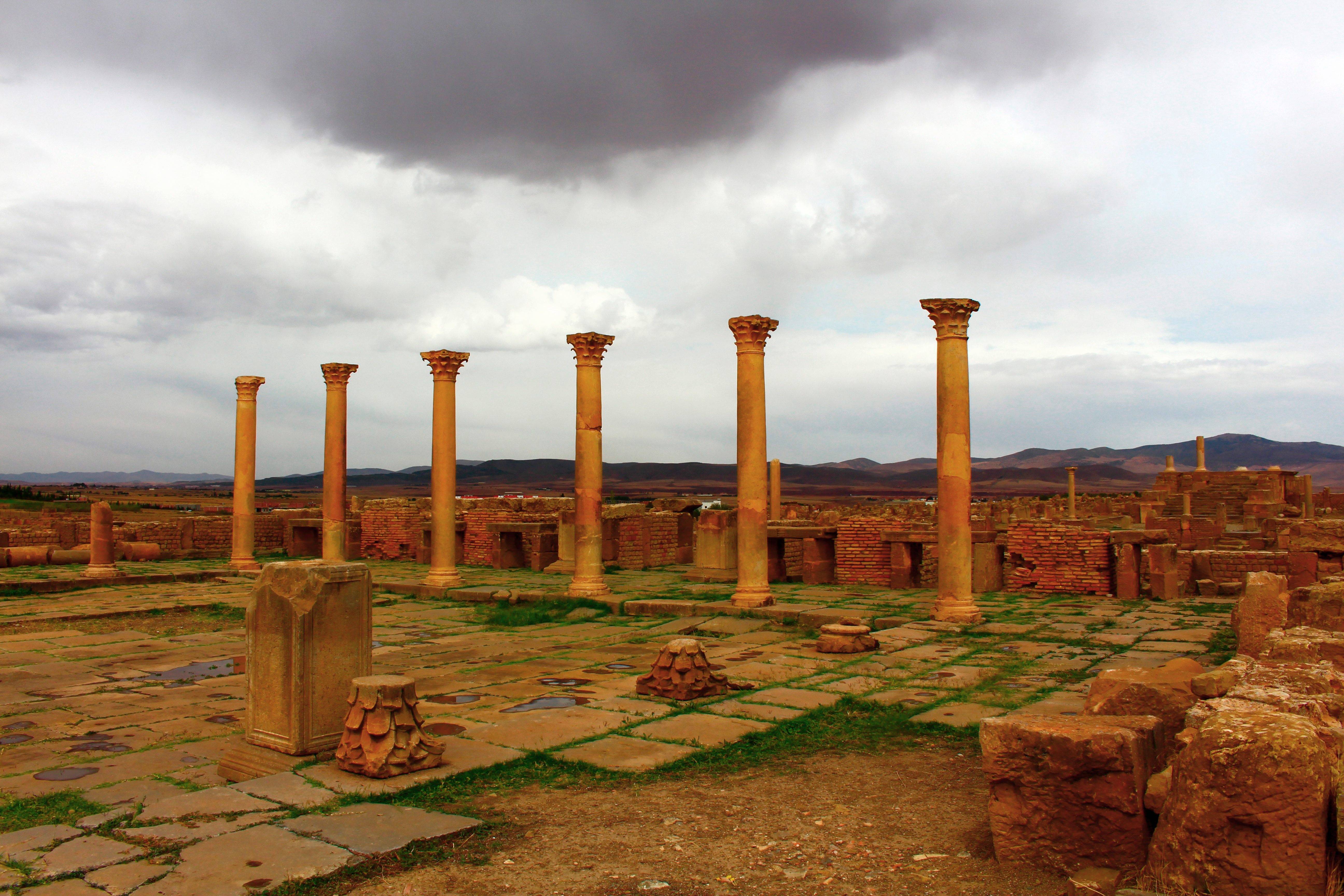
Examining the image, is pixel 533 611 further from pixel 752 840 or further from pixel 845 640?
pixel 752 840

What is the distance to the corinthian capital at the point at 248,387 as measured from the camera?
21828 mm

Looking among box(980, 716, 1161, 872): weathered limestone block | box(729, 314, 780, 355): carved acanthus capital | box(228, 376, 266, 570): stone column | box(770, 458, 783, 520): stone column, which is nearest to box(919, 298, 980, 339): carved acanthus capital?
box(729, 314, 780, 355): carved acanthus capital

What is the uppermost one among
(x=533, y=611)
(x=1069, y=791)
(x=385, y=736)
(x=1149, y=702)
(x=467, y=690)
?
(x=1149, y=702)

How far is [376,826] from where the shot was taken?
15.4ft

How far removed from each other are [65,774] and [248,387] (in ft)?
56.3

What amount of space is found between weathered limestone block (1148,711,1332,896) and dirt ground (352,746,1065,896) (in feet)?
2.27

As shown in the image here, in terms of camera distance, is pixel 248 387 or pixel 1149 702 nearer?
pixel 1149 702

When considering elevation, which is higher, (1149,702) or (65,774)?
(1149,702)

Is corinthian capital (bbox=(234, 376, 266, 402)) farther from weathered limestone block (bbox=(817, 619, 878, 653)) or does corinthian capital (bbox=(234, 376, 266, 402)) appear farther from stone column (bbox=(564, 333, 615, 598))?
weathered limestone block (bbox=(817, 619, 878, 653))

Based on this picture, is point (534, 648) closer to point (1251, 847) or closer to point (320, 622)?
point (320, 622)

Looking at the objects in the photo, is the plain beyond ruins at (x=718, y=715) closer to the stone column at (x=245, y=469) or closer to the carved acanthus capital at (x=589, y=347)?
the carved acanthus capital at (x=589, y=347)

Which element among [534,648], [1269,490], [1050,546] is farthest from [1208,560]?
[1269,490]

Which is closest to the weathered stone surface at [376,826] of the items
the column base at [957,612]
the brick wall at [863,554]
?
the column base at [957,612]

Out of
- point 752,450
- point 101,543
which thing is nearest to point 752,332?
point 752,450
